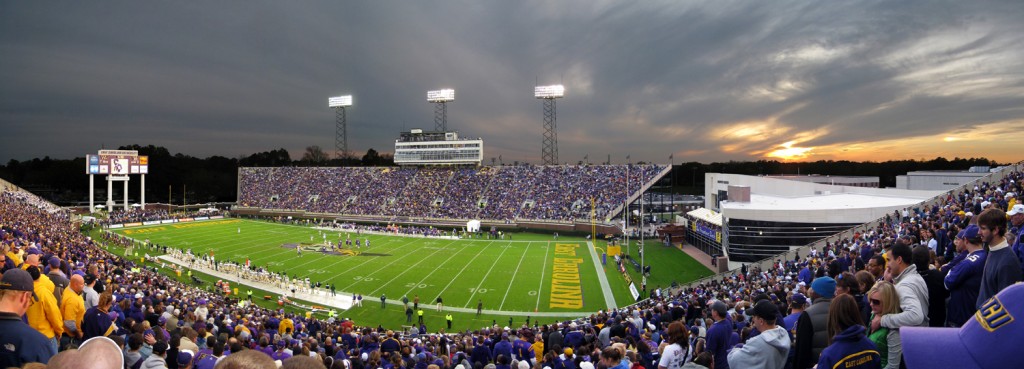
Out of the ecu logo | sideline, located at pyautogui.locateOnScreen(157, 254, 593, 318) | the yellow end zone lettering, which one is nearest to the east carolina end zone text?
the yellow end zone lettering

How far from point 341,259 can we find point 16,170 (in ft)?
342

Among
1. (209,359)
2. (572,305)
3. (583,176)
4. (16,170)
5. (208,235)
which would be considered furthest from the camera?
(16,170)

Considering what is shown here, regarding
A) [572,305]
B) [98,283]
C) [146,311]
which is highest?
[98,283]

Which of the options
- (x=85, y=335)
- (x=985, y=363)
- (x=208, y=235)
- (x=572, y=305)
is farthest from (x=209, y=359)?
(x=208, y=235)

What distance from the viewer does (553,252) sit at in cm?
4084

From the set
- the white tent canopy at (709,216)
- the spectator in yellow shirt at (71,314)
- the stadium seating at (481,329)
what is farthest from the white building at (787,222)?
the spectator in yellow shirt at (71,314)

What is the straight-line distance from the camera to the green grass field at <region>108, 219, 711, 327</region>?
26312mm

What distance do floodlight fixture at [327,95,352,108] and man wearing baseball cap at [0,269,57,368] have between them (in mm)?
79478

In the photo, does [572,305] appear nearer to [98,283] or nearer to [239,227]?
[98,283]

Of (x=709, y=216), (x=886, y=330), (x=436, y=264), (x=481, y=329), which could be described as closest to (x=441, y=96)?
(x=436, y=264)

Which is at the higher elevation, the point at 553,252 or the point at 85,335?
the point at 85,335

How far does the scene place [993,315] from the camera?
1.52 metres

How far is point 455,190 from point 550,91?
19.4 metres

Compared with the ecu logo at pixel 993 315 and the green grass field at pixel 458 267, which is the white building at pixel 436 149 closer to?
the green grass field at pixel 458 267
